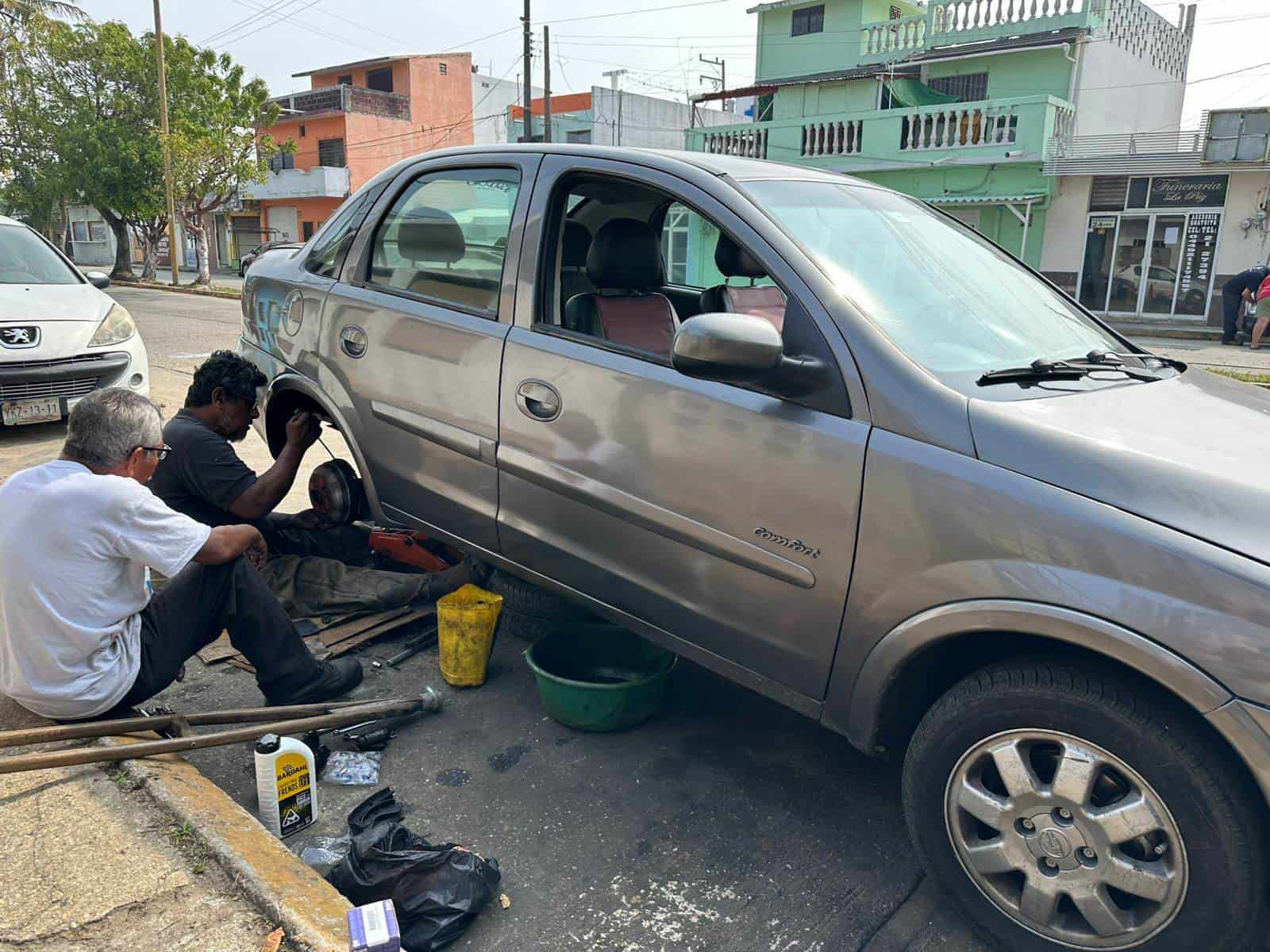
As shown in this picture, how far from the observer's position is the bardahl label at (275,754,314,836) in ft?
8.72

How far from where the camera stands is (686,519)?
2.63 meters

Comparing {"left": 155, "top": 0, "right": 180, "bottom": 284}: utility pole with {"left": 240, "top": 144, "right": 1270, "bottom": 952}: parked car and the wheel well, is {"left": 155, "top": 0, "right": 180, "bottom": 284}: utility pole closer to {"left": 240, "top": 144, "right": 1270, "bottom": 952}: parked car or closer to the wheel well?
the wheel well

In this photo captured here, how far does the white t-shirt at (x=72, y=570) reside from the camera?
2543 millimetres

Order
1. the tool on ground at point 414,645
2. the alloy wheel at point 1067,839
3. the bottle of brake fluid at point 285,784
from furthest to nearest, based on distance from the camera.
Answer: the tool on ground at point 414,645 < the bottle of brake fluid at point 285,784 < the alloy wheel at point 1067,839

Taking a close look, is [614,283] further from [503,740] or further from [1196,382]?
[1196,382]

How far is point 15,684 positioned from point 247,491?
121cm

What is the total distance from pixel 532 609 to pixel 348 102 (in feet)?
133

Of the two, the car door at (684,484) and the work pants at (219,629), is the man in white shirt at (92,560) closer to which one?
the work pants at (219,629)

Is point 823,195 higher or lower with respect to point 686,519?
higher

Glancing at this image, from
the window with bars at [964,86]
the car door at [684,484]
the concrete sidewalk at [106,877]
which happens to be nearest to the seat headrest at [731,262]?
the car door at [684,484]

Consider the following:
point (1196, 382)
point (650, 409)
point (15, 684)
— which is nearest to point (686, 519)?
point (650, 409)

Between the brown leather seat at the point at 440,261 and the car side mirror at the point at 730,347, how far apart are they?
1.06 meters

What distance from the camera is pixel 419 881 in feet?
7.68

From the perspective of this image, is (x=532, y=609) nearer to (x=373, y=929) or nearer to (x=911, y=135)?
(x=373, y=929)
